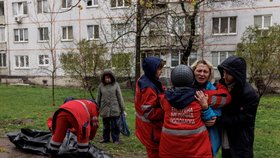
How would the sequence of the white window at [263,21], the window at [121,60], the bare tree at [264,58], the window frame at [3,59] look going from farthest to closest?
the window frame at [3,59] < the white window at [263,21] < the window at [121,60] < the bare tree at [264,58]

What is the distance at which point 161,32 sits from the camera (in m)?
15.7

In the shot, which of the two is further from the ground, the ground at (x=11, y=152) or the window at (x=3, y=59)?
the window at (x=3, y=59)

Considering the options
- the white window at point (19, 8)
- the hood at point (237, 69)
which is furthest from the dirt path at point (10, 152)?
the white window at point (19, 8)

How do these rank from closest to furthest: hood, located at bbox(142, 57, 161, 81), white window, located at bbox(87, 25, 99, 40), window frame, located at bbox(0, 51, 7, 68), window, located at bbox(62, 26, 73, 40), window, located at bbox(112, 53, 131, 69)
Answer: hood, located at bbox(142, 57, 161, 81) → window, located at bbox(112, 53, 131, 69) → white window, located at bbox(87, 25, 99, 40) → window, located at bbox(62, 26, 73, 40) → window frame, located at bbox(0, 51, 7, 68)

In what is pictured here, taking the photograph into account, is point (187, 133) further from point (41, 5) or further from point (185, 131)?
point (41, 5)

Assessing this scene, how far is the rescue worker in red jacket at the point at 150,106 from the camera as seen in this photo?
11.3ft

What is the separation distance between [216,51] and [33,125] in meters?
19.1

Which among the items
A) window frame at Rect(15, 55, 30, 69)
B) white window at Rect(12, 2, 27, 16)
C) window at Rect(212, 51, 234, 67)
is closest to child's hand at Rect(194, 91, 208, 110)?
window at Rect(212, 51, 234, 67)

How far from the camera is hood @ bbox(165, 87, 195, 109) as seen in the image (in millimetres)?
3084

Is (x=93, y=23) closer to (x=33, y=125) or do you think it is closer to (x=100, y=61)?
(x=100, y=61)

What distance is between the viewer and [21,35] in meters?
34.1

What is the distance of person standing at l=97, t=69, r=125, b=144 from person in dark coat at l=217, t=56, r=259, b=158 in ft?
13.6

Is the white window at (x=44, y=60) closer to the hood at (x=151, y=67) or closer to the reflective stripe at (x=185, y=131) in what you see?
the hood at (x=151, y=67)

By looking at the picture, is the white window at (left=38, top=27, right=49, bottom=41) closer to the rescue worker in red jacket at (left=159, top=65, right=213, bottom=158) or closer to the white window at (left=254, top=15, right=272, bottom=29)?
the white window at (left=254, top=15, right=272, bottom=29)
